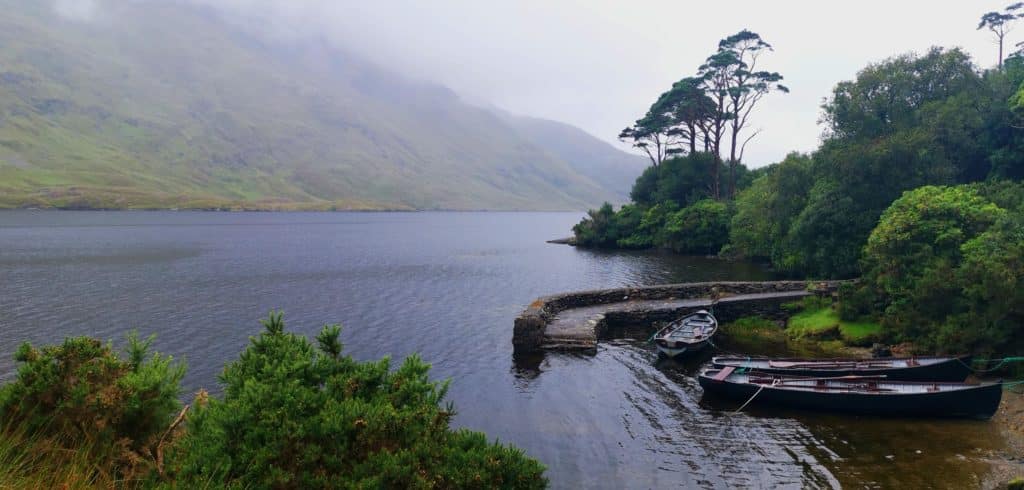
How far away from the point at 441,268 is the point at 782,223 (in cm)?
3773

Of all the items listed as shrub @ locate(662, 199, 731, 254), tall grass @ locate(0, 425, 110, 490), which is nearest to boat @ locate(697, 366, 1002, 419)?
Answer: tall grass @ locate(0, 425, 110, 490)

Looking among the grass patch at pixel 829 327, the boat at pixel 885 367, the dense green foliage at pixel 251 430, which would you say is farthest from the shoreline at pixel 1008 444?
the dense green foliage at pixel 251 430

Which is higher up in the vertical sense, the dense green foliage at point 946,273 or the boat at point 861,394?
the dense green foliage at point 946,273

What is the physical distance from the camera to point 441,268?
65.4 metres

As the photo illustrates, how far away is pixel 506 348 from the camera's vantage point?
29.5m

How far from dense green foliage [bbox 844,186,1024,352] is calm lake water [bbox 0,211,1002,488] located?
6846mm

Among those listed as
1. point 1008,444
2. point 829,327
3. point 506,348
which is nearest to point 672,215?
point 829,327

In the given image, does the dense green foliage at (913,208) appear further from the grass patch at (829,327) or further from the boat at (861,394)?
the boat at (861,394)

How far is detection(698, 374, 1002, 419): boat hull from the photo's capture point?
61.4 ft

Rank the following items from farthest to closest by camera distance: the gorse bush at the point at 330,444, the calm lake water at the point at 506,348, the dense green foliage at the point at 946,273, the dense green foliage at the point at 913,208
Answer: the dense green foliage at the point at 913,208 < the dense green foliage at the point at 946,273 < the calm lake water at the point at 506,348 < the gorse bush at the point at 330,444

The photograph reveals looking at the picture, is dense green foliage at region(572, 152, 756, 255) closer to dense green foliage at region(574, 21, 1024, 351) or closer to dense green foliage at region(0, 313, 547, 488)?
dense green foliage at region(574, 21, 1024, 351)

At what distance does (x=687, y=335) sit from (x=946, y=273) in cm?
1213

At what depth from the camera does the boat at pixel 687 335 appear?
27.3 metres

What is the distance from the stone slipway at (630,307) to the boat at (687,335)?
8.86 feet
